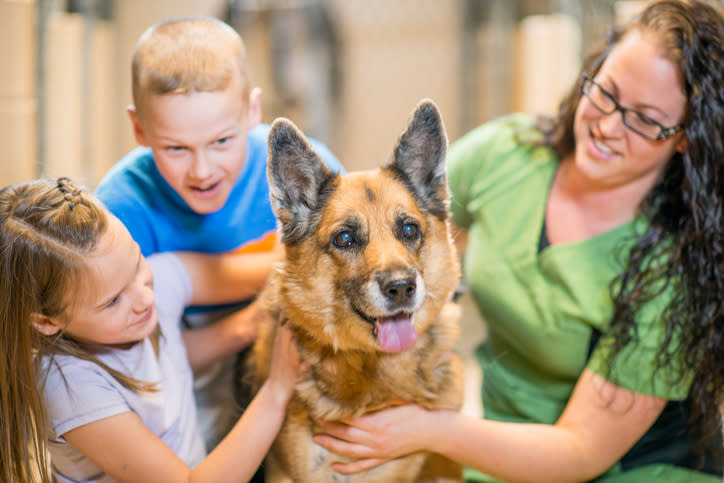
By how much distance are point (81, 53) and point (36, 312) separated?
915 millimetres

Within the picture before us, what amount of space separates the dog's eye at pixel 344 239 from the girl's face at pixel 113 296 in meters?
0.42

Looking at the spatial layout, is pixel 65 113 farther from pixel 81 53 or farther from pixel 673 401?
pixel 673 401

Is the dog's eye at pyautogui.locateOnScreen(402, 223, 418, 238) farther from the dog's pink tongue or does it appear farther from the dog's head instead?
the dog's pink tongue

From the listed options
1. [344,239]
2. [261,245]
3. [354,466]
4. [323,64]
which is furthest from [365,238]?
[323,64]

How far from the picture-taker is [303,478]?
134cm

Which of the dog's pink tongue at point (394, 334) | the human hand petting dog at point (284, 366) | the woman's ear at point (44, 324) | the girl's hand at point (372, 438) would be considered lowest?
the girl's hand at point (372, 438)

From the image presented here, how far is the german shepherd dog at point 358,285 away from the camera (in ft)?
4.15

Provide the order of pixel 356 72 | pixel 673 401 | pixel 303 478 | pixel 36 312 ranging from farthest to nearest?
1. pixel 356 72
2. pixel 673 401
3. pixel 303 478
4. pixel 36 312

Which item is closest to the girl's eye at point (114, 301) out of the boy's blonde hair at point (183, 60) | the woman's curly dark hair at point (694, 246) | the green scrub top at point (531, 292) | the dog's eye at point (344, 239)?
the boy's blonde hair at point (183, 60)

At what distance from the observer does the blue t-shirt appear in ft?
4.05

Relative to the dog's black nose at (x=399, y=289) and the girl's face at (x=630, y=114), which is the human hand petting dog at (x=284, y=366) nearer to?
the dog's black nose at (x=399, y=289)

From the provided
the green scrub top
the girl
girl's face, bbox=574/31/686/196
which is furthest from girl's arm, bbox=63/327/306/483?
girl's face, bbox=574/31/686/196

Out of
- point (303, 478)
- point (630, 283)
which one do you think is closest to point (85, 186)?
point (303, 478)

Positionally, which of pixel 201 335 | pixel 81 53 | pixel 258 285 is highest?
pixel 81 53
